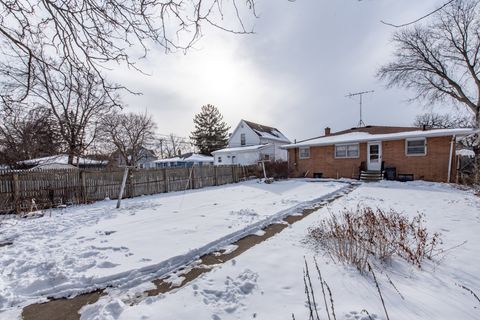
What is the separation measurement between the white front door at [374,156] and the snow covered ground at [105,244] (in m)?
11.4

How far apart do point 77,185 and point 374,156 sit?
17.5 m

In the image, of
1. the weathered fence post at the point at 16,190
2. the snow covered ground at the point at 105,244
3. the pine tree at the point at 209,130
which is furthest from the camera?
the pine tree at the point at 209,130

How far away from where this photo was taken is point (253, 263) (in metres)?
3.49

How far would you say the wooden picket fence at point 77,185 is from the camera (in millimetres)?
7637

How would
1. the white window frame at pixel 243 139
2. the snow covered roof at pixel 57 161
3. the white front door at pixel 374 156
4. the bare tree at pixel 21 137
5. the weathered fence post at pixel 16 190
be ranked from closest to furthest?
the weathered fence post at pixel 16 190 < the bare tree at pixel 21 137 < the snow covered roof at pixel 57 161 < the white front door at pixel 374 156 < the white window frame at pixel 243 139

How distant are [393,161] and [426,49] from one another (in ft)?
37.1

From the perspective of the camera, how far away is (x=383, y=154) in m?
15.8

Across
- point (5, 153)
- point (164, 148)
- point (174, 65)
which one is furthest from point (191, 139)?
point (174, 65)

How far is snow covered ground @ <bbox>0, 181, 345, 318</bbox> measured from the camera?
3066 millimetres

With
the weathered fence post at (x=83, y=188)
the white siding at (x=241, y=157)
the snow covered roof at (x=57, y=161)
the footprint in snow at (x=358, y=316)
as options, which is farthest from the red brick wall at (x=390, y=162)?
the snow covered roof at (x=57, y=161)

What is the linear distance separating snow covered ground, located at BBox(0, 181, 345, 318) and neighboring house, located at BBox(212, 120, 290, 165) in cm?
1761

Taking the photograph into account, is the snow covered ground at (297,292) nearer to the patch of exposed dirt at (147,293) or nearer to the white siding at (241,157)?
the patch of exposed dirt at (147,293)

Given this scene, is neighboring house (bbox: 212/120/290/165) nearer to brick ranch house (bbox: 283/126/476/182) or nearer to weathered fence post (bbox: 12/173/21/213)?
brick ranch house (bbox: 283/126/476/182)

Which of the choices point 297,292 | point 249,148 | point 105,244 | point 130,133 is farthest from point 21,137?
point 130,133
